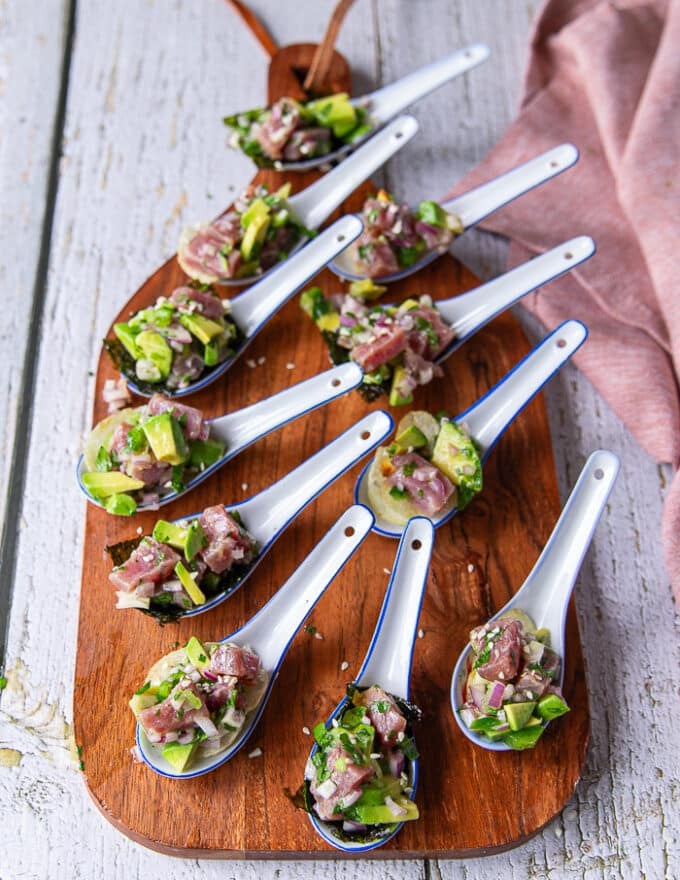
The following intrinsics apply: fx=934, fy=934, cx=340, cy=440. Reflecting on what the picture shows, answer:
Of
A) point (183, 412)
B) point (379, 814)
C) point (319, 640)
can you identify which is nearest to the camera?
point (379, 814)

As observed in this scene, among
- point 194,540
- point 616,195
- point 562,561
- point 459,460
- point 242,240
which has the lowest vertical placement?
point 562,561

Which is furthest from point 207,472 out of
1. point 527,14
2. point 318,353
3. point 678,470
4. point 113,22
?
point 527,14

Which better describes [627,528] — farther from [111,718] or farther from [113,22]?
[113,22]

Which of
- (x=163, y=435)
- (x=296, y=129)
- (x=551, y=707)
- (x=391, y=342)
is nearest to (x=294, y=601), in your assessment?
(x=163, y=435)

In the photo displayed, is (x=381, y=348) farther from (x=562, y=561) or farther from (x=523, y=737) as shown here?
(x=523, y=737)

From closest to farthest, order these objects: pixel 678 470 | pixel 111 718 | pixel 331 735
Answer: pixel 331 735 < pixel 111 718 < pixel 678 470

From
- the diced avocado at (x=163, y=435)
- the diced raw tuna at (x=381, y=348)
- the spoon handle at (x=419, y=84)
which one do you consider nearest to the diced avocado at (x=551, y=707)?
the diced raw tuna at (x=381, y=348)

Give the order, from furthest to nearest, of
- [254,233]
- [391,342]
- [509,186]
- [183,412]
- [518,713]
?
[509,186] < [254,233] < [391,342] < [183,412] < [518,713]

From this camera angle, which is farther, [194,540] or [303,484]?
[303,484]
